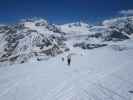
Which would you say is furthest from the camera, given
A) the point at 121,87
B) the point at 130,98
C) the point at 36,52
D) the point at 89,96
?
the point at 36,52

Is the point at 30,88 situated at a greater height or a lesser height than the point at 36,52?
greater

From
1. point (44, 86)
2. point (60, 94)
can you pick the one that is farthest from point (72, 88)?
point (44, 86)

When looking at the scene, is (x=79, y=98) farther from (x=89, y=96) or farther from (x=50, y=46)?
(x=50, y=46)

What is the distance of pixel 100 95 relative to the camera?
965 centimetres

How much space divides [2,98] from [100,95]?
6.19m

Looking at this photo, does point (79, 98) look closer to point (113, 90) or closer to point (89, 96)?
point (89, 96)

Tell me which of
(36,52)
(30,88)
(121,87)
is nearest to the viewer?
(121,87)

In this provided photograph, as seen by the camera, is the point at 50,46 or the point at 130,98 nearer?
the point at 130,98

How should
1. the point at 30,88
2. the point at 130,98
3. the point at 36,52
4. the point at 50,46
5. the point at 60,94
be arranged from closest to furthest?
the point at 130,98
the point at 60,94
the point at 30,88
the point at 36,52
the point at 50,46

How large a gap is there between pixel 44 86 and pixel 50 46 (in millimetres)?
186139

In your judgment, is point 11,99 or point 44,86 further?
point 44,86

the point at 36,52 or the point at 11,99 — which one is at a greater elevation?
the point at 11,99

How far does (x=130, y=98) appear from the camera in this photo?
891 centimetres

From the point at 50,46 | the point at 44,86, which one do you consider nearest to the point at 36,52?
the point at 50,46
